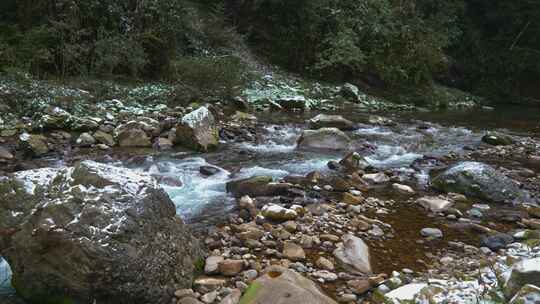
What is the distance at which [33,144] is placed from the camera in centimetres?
620

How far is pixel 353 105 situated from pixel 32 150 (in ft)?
31.2

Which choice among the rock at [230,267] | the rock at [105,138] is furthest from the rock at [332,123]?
the rock at [230,267]

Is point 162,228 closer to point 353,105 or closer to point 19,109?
point 19,109

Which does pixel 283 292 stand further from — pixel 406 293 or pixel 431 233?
pixel 431 233

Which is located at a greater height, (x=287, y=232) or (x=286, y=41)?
(x=286, y=41)

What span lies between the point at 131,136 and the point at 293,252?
13.8ft

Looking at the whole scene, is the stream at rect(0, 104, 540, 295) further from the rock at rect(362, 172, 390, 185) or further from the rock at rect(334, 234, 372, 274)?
the rock at rect(362, 172, 390, 185)

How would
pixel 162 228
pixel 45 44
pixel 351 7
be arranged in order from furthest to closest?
1. pixel 351 7
2. pixel 45 44
3. pixel 162 228

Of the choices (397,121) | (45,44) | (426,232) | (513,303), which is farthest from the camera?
(397,121)

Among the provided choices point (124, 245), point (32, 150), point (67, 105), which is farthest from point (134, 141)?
point (124, 245)

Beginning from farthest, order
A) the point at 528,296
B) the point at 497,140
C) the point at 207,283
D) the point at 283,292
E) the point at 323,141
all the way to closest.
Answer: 1. the point at 497,140
2. the point at 323,141
3. the point at 207,283
4. the point at 283,292
5. the point at 528,296

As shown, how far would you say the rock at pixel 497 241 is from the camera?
4.01m

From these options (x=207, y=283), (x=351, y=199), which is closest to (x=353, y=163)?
(x=351, y=199)

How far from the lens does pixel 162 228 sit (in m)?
3.13
